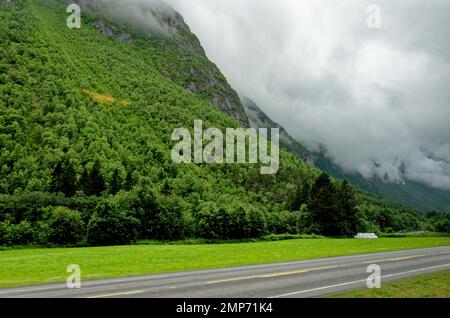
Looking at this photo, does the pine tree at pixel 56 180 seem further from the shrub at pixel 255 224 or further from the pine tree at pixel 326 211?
the pine tree at pixel 326 211

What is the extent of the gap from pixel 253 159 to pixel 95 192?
102644 mm

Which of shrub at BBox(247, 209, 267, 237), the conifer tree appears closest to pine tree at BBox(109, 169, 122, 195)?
the conifer tree

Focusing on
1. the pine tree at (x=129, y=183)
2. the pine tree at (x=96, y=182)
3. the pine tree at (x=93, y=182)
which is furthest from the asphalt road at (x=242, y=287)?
the pine tree at (x=129, y=183)

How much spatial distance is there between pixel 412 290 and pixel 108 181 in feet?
363

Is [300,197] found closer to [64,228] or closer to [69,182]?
[69,182]

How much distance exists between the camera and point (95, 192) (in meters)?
106

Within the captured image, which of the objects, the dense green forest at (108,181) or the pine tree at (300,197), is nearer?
the dense green forest at (108,181)

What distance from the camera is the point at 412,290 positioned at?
16.6 metres

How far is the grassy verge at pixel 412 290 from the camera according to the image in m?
15.4

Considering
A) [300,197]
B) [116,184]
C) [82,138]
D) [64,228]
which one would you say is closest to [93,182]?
[116,184]

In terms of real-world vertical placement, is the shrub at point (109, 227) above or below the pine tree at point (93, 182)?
below

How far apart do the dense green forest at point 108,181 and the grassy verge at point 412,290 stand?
56.4 m
